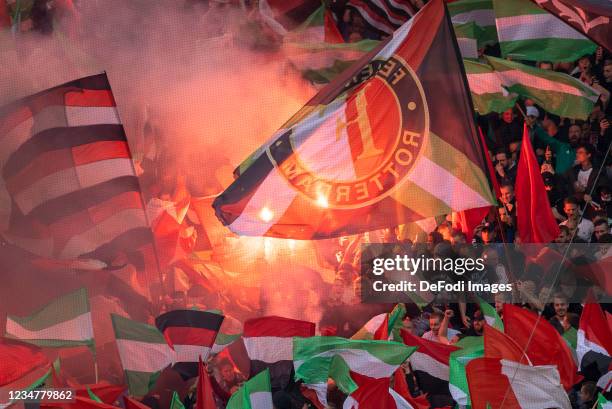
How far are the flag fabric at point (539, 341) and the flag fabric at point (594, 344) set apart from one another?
6cm

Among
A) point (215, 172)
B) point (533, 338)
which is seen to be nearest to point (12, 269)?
point (215, 172)

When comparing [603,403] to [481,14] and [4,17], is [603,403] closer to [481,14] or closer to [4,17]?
[481,14]

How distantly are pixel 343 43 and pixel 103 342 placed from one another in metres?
2.66

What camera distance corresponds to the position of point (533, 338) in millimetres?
6477

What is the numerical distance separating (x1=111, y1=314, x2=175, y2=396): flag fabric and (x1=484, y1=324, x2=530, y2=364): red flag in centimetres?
164

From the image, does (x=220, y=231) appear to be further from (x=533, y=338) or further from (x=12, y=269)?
(x=533, y=338)

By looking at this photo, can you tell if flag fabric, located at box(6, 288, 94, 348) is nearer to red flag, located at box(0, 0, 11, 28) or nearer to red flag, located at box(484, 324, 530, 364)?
red flag, located at box(484, 324, 530, 364)

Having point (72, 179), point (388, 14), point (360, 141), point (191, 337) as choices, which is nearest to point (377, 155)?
point (360, 141)

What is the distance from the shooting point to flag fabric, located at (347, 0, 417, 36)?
8.77 metres

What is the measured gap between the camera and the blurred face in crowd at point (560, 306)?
21.7 feet

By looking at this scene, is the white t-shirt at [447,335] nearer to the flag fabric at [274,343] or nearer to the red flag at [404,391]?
the red flag at [404,391]

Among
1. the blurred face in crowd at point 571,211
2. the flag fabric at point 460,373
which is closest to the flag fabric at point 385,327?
the flag fabric at point 460,373

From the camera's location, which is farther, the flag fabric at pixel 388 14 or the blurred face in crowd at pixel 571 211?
the flag fabric at pixel 388 14

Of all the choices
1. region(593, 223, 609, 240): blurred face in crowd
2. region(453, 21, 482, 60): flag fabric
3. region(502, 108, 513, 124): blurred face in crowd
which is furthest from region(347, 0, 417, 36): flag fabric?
region(593, 223, 609, 240): blurred face in crowd
